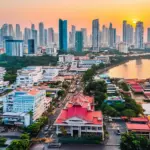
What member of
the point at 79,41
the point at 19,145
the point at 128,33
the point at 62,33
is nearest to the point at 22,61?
the point at 62,33

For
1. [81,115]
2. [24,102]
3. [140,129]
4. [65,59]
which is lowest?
[140,129]

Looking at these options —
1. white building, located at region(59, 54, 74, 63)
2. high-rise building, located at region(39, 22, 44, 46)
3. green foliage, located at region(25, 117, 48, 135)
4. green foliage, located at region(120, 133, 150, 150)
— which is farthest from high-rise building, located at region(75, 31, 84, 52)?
green foliage, located at region(120, 133, 150, 150)

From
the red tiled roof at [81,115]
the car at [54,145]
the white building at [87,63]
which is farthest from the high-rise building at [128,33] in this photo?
the car at [54,145]

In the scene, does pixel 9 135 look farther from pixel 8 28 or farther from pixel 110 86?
pixel 8 28

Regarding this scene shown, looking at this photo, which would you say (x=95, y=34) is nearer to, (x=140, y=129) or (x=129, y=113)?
(x=129, y=113)

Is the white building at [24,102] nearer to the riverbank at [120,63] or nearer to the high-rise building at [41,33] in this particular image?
the riverbank at [120,63]

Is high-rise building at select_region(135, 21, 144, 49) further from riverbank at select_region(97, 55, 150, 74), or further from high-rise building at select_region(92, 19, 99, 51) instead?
riverbank at select_region(97, 55, 150, 74)

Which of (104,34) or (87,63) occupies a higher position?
(104,34)
